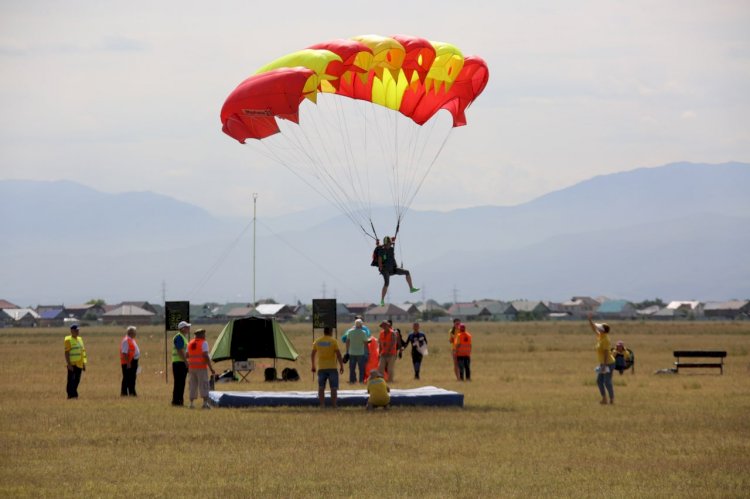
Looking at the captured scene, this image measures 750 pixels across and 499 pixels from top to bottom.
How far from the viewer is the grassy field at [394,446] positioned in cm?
1493

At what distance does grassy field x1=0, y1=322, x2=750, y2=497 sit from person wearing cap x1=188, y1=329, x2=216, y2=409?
0.67 meters

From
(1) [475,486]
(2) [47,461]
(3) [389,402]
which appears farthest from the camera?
(3) [389,402]

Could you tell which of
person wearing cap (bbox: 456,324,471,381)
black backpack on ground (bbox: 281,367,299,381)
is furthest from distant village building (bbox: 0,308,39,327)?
person wearing cap (bbox: 456,324,471,381)

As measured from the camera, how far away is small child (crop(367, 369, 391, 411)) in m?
23.6

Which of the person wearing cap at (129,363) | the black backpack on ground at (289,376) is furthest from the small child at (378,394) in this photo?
the black backpack on ground at (289,376)

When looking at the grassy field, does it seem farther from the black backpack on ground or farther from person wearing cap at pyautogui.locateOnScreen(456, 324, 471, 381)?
the black backpack on ground

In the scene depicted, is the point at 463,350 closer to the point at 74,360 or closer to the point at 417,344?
the point at 417,344

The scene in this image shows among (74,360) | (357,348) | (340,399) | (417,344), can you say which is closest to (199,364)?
(340,399)

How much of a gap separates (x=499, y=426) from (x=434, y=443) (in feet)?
7.74

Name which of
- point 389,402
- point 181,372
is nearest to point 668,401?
point 389,402

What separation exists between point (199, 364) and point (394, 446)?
7.21 meters

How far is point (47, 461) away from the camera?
665 inches

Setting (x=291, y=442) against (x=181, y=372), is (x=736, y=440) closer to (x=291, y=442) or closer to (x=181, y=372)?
(x=291, y=442)

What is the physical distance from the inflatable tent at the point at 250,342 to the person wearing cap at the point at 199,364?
8475 mm
